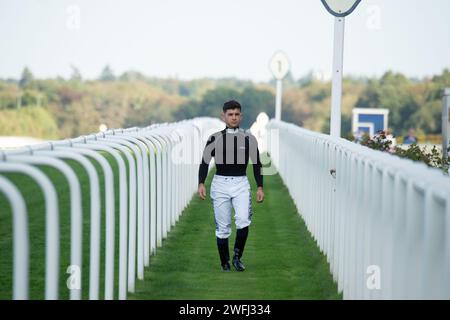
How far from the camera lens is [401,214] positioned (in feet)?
20.6

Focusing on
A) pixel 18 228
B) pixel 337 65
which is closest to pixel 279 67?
pixel 337 65

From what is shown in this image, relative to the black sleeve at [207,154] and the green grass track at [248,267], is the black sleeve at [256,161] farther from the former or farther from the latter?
the green grass track at [248,267]

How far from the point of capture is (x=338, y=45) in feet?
40.3

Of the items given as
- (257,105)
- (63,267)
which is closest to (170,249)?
(63,267)

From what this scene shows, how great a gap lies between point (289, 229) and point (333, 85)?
2.79 meters

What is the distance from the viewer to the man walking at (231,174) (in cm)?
1064

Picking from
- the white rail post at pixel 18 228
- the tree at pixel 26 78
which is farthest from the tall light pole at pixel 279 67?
the tree at pixel 26 78

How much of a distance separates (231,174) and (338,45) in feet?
7.51

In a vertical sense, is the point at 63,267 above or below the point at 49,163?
below

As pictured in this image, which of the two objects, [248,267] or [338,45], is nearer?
[248,267]

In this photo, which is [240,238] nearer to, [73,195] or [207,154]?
[207,154]

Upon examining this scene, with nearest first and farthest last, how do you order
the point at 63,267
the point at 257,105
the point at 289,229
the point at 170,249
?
1. the point at 63,267
2. the point at 170,249
3. the point at 289,229
4. the point at 257,105

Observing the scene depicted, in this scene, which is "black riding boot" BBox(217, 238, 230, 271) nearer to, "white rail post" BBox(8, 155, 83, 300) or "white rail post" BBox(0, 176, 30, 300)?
"white rail post" BBox(8, 155, 83, 300)
